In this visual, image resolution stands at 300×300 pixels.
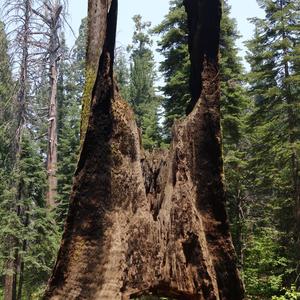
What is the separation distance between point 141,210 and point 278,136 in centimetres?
1451

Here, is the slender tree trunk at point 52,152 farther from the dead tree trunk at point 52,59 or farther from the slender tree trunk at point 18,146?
the slender tree trunk at point 18,146

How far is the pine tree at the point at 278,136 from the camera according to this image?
17891mm

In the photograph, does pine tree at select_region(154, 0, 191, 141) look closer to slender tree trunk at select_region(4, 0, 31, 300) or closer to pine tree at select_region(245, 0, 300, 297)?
pine tree at select_region(245, 0, 300, 297)

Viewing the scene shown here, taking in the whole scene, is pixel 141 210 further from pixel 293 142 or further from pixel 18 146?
pixel 18 146

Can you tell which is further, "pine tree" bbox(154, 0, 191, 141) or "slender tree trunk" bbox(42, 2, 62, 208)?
"slender tree trunk" bbox(42, 2, 62, 208)

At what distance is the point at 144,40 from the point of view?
136 ft

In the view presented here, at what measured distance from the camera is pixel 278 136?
761 inches

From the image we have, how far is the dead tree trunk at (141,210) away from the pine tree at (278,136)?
11.3 metres

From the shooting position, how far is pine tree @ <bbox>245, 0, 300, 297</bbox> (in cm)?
1789

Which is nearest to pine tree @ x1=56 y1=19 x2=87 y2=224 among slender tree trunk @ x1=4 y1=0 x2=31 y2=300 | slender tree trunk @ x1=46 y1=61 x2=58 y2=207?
slender tree trunk @ x1=46 y1=61 x2=58 y2=207

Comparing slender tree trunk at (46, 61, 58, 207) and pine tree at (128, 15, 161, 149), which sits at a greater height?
pine tree at (128, 15, 161, 149)

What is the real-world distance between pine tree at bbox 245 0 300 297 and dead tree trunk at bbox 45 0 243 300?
37.2 feet

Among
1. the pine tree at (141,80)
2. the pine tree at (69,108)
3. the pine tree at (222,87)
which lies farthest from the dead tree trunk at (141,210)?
the pine tree at (141,80)

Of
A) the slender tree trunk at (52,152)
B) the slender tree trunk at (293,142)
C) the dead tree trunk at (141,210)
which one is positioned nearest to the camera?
the dead tree trunk at (141,210)
